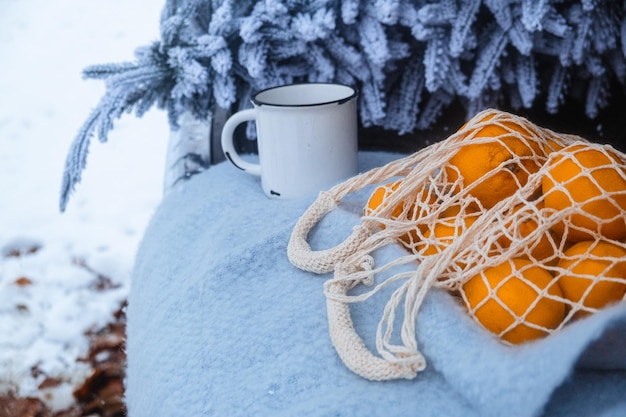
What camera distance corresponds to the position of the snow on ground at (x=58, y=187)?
4.40 ft

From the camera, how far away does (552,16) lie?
2.63ft

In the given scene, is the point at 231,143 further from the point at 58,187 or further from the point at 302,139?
the point at 58,187

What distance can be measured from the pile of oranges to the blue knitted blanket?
0.10 feet

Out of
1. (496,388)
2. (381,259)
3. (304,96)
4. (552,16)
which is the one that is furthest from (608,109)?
(496,388)

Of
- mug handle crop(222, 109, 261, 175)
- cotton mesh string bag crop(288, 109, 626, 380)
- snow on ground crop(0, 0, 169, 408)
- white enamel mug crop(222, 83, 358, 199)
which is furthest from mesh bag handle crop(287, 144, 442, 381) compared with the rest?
snow on ground crop(0, 0, 169, 408)

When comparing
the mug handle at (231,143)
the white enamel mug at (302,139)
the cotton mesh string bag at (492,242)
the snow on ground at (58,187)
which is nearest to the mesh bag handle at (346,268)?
the cotton mesh string bag at (492,242)

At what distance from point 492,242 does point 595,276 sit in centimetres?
8

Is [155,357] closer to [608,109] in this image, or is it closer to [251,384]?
[251,384]

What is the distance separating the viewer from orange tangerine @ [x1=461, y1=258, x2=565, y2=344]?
1.33 ft

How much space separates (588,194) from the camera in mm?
435

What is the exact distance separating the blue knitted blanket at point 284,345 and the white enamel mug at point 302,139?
0.11ft

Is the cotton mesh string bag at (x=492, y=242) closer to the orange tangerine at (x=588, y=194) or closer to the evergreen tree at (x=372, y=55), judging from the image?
the orange tangerine at (x=588, y=194)

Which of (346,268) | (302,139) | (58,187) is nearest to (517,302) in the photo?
(346,268)

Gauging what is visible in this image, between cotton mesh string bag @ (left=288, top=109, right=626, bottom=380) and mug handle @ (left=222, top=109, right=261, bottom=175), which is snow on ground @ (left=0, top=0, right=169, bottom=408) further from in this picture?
cotton mesh string bag @ (left=288, top=109, right=626, bottom=380)
